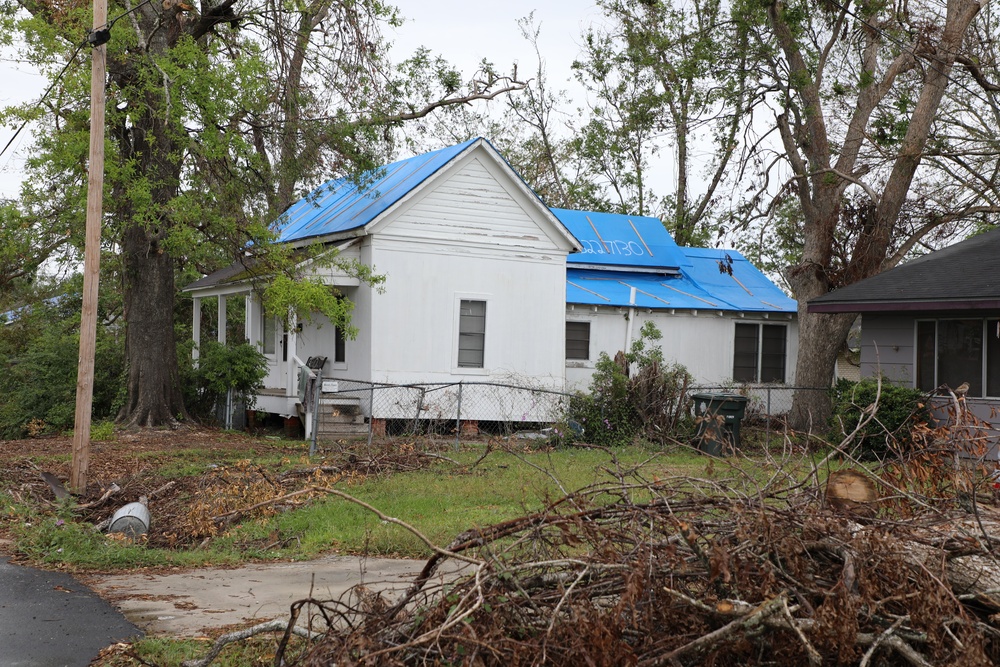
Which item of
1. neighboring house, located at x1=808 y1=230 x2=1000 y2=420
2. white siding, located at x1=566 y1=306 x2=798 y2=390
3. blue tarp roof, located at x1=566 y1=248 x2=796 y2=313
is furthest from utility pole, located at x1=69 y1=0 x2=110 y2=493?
white siding, located at x1=566 y1=306 x2=798 y2=390

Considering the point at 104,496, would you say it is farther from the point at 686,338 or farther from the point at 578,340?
the point at 686,338

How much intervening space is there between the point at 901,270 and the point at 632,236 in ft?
29.2

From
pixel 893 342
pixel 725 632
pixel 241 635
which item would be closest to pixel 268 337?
pixel 893 342

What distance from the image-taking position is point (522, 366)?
20.5 m

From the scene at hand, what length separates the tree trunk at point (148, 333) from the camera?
63.4 feet

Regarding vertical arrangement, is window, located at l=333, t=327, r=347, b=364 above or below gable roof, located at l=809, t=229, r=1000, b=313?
below

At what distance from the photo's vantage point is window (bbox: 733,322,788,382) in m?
23.9

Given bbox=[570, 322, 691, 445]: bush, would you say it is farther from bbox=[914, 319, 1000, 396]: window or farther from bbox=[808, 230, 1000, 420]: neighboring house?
bbox=[914, 319, 1000, 396]: window

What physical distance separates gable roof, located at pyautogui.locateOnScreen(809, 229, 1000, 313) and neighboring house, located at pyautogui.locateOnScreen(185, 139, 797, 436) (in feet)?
17.3

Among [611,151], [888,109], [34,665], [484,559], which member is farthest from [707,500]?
[611,151]

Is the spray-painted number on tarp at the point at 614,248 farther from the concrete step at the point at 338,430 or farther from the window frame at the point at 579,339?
the concrete step at the point at 338,430

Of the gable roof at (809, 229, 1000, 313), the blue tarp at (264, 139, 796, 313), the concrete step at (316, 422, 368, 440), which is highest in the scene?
the blue tarp at (264, 139, 796, 313)

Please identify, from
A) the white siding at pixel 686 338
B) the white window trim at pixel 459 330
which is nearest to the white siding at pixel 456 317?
the white window trim at pixel 459 330

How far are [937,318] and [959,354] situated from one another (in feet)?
2.29
